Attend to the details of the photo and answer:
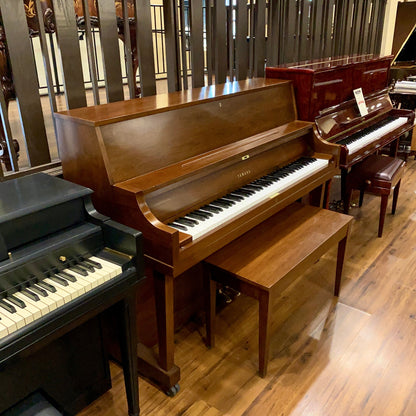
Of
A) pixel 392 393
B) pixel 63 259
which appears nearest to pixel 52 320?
pixel 63 259

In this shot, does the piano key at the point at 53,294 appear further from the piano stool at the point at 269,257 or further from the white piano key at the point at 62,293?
the piano stool at the point at 269,257

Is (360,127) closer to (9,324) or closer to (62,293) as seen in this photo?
(62,293)

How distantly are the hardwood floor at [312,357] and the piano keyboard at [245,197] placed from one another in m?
0.72

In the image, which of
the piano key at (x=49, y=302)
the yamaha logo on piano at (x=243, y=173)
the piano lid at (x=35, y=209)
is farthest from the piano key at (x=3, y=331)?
the yamaha logo on piano at (x=243, y=173)

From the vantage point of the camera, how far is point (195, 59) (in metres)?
2.56

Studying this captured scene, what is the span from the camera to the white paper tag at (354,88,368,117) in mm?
3178

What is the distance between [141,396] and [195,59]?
194 cm

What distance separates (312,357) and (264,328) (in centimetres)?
41

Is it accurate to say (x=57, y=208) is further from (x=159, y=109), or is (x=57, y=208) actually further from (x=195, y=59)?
(x=195, y=59)

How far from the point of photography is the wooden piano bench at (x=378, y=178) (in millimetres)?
2973

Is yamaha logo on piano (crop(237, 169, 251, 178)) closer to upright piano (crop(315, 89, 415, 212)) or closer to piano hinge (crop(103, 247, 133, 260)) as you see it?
upright piano (crop(315, 89, 415, 212))

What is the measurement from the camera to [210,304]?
1935 mm

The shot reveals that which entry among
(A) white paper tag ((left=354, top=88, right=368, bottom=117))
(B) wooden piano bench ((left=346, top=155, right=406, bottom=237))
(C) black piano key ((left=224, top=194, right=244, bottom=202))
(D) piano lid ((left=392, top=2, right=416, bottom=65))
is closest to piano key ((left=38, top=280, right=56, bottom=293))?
(C) black piano key ((left=224, top=194, right=244, bottom=202))

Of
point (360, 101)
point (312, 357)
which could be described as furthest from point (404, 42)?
point (312, 357)
